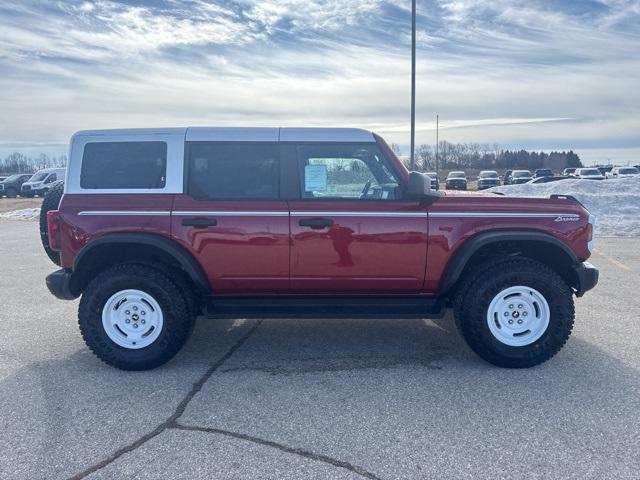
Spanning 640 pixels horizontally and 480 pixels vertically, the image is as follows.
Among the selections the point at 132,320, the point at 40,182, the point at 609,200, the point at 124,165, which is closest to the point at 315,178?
the point at 124,165

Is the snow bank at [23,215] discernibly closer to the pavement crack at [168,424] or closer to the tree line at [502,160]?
the pavement crack at [168,424]

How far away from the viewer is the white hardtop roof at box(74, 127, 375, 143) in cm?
435

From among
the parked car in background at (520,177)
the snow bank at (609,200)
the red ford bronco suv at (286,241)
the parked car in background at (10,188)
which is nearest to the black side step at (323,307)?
the red ford bronco suv at (286,241)

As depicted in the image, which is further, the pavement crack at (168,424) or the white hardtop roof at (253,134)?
the white hardtop roof at (253,134)

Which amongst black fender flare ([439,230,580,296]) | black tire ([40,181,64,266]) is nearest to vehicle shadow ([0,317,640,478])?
black fender flare ([439,230,580,296])

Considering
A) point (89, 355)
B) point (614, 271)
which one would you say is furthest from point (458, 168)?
point (89, 355)

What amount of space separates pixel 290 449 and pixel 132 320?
1.98m

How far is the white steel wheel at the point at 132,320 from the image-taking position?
4254mm

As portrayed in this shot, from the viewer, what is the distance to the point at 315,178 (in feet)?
14.2

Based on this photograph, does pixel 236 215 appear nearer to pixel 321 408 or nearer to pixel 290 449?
pixel 321 408

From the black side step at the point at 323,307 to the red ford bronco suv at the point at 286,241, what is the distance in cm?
1

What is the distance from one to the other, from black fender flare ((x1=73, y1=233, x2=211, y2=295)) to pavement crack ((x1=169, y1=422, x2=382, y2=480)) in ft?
4.24

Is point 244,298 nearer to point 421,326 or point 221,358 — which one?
point 221,358

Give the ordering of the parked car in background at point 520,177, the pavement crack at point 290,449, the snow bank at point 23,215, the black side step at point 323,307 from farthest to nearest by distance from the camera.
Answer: the parked car in background at point 520,177 → the snow bank at point 23,215 → the black side step at point 323,307 → the pavement crack at point 290,449
